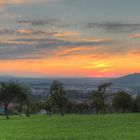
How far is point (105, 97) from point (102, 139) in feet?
341

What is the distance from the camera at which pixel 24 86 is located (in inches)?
3957

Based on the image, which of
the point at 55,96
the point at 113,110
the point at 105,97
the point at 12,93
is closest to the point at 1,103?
the point at 12,93

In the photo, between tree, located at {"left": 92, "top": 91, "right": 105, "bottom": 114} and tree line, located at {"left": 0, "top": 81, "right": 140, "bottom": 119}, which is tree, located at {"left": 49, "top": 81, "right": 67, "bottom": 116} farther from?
tree, located at {"left": 92, "top": 91, "right": 105, "bottom": 114}

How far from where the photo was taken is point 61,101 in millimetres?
120000

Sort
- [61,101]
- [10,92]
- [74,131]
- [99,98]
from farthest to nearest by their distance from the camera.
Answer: [99,98] < [61,101] < [10,92] < [74,131]

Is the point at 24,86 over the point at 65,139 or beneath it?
over

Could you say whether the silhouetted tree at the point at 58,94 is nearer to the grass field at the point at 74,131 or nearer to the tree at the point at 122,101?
the tree at the point at 122,101

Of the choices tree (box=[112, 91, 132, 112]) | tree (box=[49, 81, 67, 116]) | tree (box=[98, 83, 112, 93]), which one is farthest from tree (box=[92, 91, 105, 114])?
tree (box=[49, 81, 67, 116])

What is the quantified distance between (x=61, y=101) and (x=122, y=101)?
2254 centimetres

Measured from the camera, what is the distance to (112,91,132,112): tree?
132 m

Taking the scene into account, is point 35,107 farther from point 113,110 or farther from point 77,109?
point 113,110

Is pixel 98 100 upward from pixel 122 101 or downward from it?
upward

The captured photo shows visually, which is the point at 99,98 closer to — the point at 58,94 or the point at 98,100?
the point at 98,100

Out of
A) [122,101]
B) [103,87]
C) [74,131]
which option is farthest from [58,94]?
[74,131]
